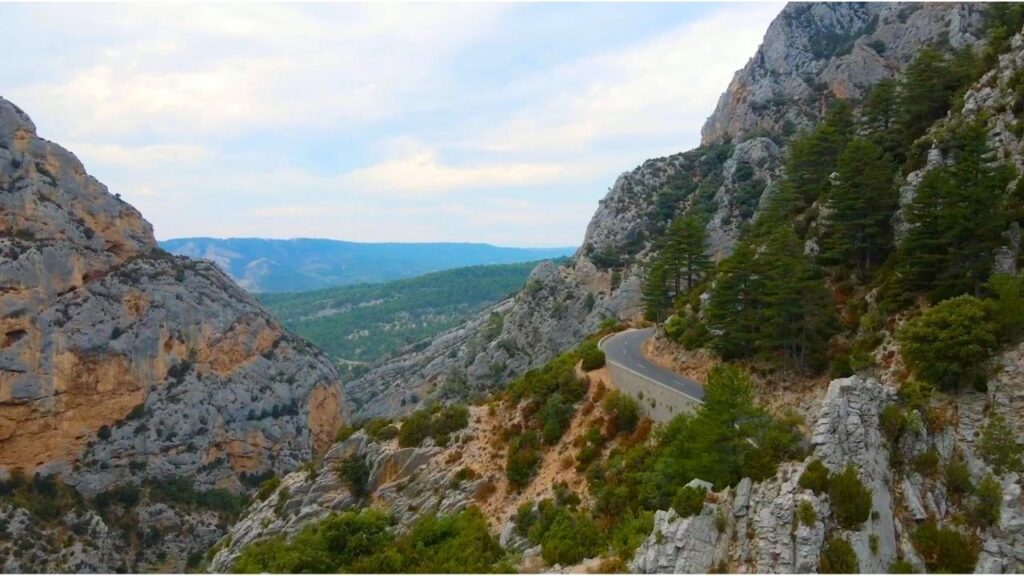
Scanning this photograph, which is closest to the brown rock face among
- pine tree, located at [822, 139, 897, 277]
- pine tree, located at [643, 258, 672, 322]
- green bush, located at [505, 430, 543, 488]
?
pine tree, located at [643, 258, 672, 322]

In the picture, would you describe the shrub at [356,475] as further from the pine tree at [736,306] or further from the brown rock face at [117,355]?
the brown rock face at [117,355]

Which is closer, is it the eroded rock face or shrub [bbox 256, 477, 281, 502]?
shrub [bbox 256, 477, 281, 502]

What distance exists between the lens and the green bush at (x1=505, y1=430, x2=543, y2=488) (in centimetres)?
3275

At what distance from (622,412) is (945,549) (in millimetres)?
15231

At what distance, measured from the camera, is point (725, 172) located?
3391 inches

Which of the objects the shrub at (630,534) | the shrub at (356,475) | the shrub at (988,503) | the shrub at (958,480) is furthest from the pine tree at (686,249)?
the shrub at (988,503)

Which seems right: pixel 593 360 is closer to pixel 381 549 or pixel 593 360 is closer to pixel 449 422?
pixel 449 422

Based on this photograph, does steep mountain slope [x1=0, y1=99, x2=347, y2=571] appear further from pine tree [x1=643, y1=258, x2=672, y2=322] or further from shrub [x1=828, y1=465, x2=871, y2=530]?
shrub [x1=828, y1=465, x2=871, y2=530]

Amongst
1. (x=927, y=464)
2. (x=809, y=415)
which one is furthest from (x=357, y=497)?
(x=927, y=464)

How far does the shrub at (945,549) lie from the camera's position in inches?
730

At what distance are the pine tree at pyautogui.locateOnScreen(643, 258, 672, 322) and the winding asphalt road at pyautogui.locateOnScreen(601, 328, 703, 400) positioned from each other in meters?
1.54

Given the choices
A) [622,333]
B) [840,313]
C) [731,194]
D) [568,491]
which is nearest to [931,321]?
[840,313]

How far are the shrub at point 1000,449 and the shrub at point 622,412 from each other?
565 inches

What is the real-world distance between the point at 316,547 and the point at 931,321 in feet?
81.1
